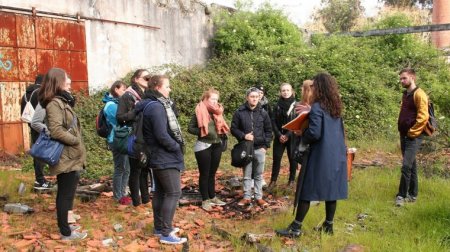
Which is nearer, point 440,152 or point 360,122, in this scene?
point 440,152

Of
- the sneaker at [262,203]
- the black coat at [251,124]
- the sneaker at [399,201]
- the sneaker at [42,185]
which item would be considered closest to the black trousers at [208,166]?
the black coat at [251,124]

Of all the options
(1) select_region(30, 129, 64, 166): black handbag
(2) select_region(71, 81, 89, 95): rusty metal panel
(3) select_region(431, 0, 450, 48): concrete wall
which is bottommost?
(1) select_region(30, 129, 64, 166): black handbag

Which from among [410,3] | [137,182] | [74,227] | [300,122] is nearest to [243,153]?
[300,122]

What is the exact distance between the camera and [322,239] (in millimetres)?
4730

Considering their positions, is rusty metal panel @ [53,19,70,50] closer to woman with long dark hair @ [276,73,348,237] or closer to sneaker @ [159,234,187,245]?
sneaker @ [159,234,187,245]

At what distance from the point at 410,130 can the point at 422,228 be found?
4.83 ft

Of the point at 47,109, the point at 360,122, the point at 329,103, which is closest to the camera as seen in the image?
the point at 47,109

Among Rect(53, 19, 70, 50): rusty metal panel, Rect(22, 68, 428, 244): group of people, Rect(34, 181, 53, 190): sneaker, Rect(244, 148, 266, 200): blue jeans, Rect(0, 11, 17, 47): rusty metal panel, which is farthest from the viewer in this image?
Rect(53, 19, 70, 50): rusty metal panel

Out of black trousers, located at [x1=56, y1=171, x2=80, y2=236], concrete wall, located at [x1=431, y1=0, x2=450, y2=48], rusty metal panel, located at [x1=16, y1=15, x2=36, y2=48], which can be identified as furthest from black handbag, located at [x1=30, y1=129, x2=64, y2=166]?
concrete wall, located at [x1=431, y1=0, x2=450, y2=48]

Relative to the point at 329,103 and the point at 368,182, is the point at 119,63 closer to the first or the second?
the point at 368,182

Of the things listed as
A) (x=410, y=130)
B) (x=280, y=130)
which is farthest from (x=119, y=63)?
(x=410, y=130)

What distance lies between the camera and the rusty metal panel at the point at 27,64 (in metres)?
8.92

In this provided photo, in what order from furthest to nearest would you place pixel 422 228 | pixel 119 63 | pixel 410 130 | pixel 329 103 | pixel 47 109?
pixel 119 63 < pixel 410 130 < pixel 422 228 < pixel 329 103 < pixel 47 109

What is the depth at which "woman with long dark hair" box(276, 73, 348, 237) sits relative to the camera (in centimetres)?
464
